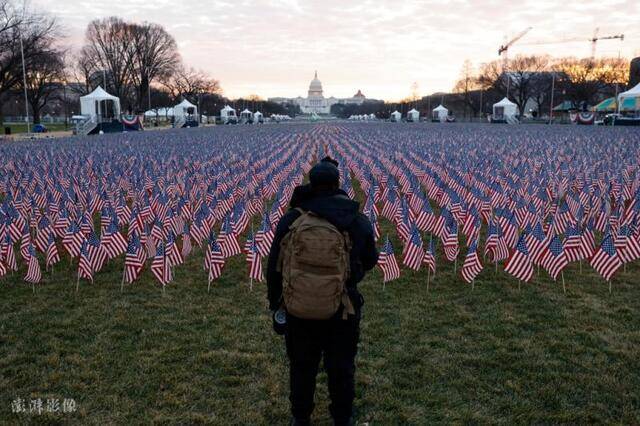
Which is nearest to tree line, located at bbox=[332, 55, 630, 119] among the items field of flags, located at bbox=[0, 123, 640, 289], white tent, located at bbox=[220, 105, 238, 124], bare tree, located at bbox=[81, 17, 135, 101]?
white tent, located at bbox=[220, 105, 238, 124]

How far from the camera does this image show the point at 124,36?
7700 cm

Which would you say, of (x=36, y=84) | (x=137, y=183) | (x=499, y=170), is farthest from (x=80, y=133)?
(x=499, y=170)

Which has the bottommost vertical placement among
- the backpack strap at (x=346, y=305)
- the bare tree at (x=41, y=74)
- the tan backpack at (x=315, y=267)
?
the backpack strap at (x=346, y=305)

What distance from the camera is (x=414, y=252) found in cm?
882

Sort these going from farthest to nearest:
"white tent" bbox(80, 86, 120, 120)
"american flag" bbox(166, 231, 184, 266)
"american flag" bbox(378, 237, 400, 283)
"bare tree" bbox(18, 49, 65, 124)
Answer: "bare tree" bbox(18, 49, 65, 124), "white tent" bbox(80, 86, 120, 120), "american flag" bbox(166, 231, 184, 266), "american flag" bbox(378, 237, 400, 283)

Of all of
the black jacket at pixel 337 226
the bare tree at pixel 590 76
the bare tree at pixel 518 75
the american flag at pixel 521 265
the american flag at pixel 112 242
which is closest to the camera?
the black jacket at pixel 337 226

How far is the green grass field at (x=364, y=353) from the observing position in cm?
493

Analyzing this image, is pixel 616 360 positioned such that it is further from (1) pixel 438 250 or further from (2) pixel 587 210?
(2) pixel 587 210

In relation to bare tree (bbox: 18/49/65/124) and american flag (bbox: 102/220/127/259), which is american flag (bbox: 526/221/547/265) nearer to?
american flag (bbox: 102/220/127/259)

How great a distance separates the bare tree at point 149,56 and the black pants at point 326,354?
8167 centimetres

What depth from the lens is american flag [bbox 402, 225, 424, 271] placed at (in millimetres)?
8750

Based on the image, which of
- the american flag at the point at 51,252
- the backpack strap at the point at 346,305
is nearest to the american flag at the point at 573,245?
the backpack strap at the point at 346,305

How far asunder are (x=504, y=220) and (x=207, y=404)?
6.70m

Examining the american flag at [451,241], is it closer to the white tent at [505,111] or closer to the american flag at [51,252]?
the american flag at [51,252]
